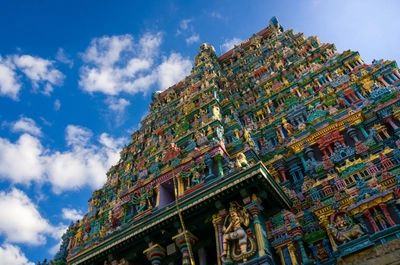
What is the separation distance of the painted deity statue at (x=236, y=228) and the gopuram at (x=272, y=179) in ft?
0.11

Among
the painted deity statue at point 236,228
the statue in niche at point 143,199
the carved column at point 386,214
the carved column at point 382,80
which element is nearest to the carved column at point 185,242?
the painted deity statue at point 236,228

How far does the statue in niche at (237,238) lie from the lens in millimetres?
10109

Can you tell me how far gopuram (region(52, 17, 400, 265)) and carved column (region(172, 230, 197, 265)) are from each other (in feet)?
0.14

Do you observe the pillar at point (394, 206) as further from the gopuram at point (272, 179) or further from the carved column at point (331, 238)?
the carved column at point (331, 238)

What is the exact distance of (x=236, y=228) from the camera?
10.6m

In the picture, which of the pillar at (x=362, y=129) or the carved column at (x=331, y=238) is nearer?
the carved column at (x=331, y=238)

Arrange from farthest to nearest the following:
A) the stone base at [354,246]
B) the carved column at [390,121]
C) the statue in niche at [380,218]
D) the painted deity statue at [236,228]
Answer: the carved column at [390,121] < the painted deity statue at [236,228] < the statue in niche at [380,218] < the stone base at [354,246]

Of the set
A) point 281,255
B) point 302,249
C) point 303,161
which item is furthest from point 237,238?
point 303,161

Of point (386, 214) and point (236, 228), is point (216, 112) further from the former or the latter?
point (386, 214)

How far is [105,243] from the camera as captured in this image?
12883 mm

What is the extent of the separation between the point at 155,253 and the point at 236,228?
3.32m

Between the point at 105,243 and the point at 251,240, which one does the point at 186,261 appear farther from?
the point at 105,243

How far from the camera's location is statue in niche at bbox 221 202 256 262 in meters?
10.1

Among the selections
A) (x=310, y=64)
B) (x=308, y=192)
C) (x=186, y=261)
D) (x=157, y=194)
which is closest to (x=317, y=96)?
(x=310, y=64)
